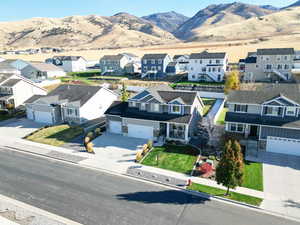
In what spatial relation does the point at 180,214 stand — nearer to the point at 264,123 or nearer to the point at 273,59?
the point at 264,123

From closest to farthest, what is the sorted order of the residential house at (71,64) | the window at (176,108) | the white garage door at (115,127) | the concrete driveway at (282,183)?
the concrete driveway at (282,183) → the window at (176,108) → the white garage door at (115,127) → the residential house at (71,64)

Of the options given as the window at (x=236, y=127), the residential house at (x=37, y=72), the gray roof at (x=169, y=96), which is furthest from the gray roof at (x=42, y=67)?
the window at (x=236, y=127)

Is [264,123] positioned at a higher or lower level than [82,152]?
higher

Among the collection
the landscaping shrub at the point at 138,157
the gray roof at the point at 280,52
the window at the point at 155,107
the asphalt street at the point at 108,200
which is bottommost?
the asphalt street at the point at 108,200

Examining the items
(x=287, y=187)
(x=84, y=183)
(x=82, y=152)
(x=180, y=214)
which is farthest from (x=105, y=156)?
(x=287, y=187)

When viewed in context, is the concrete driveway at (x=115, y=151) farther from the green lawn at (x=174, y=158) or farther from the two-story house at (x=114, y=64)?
the two-story house at (x=114, y=64)

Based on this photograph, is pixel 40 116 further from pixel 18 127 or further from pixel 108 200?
pixel 108 200
